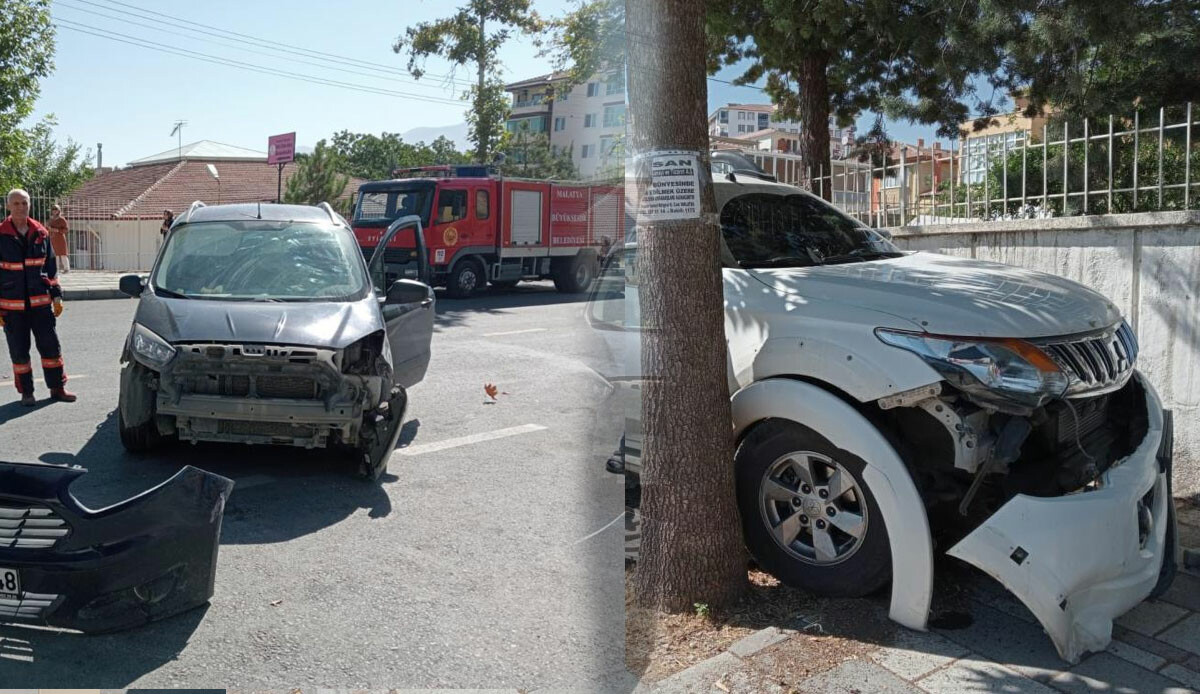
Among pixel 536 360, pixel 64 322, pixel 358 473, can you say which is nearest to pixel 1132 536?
pixel 536 360

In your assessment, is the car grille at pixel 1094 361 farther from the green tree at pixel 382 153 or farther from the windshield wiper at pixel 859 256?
the green tree at pixel 382 153

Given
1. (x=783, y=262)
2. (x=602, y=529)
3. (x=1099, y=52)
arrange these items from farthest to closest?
(x=1099, y=52), (x=783, y=262), (x=602, y=529)

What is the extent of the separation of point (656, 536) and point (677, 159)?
1.42 m

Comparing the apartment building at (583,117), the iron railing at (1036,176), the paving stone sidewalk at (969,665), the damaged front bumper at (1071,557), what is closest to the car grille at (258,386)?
the apartment building at (583,117)

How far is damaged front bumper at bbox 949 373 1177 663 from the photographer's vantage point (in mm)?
3207

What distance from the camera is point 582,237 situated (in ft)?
6.89

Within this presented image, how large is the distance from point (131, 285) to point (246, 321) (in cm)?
20

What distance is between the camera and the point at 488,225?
2006 mm

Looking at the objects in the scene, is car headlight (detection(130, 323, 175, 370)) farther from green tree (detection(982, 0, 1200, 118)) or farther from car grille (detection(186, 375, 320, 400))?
green tree (detection(982, 0, 1200, 118))

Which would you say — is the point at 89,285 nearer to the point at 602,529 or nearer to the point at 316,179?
the point at 316,179

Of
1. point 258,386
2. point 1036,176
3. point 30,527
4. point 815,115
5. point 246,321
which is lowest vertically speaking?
point 30,527

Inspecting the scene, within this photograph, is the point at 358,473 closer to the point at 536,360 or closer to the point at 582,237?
the point at 536,360

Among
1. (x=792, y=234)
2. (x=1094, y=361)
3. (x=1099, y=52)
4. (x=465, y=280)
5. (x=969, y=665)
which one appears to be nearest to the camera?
(x=465, y=280)

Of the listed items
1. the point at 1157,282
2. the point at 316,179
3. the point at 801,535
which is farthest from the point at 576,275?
the point at 1157,282
